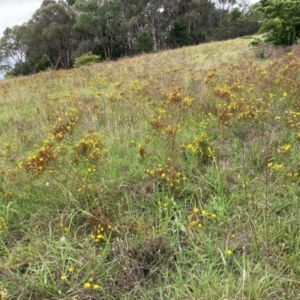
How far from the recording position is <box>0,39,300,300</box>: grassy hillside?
1.77 metres

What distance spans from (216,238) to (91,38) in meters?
30.9

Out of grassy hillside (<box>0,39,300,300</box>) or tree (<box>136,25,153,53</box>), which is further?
tree (<box>136,25,153,53</box>)

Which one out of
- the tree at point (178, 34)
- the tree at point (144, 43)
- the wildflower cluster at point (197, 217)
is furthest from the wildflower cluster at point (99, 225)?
the tree at point (178, 34)

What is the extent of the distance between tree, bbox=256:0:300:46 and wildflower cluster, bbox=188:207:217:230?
6349 millimetres

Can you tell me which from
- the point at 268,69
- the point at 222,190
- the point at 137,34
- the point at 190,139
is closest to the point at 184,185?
the point at 222,190

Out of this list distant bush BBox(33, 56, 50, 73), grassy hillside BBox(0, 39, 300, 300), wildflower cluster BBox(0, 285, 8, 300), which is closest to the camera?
wildflower cluster BBox(0, 285, 8, 300)

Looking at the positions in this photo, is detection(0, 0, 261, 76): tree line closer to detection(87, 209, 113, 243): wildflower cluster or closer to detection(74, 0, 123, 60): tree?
detection(74, 0, 123, 60): tree

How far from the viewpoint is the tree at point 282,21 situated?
22.6 feet

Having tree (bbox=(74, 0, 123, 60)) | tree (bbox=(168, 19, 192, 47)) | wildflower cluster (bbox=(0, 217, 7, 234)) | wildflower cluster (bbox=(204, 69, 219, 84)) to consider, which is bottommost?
wildflower cluster (bbox=(0, 217, 7, 234))

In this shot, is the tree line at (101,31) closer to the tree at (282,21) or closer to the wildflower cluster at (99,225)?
the tree at (282,21)

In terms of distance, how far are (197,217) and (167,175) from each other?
464 millimetres

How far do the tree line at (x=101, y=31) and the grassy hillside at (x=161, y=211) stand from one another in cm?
2537

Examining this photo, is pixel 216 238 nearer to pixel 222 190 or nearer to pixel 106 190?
pixel 222 190

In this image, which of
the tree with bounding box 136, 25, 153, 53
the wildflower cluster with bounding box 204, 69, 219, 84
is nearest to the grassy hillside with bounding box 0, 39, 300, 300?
the wildflower cluster with bounding box 204, 69, 219, 84
